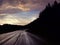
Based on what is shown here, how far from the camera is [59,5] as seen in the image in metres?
75.4

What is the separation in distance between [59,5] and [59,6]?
1.40 meters

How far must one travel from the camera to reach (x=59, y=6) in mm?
74062
